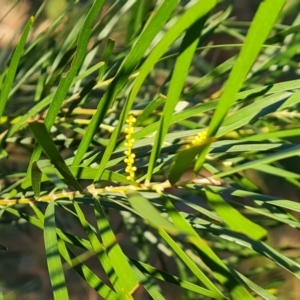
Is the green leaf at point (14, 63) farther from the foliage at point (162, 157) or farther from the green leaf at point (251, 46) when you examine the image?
the green leaf at point (251, 46)

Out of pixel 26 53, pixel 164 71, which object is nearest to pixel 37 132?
pixel 26 53

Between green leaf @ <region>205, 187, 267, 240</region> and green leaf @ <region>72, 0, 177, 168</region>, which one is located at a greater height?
green leaf @ <region>72, 0, 177, 168</region>

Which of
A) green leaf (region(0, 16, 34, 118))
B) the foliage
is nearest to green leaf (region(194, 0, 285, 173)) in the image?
the foliage

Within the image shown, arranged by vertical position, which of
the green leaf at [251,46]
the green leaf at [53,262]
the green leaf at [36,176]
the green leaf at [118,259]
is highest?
the green leaf at [251,46]

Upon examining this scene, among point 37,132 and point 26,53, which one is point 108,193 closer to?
point 37,132

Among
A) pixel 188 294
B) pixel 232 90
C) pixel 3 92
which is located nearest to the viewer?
pixel 232 90

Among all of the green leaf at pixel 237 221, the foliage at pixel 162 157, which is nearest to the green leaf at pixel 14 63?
the foliage at pixel 162 157

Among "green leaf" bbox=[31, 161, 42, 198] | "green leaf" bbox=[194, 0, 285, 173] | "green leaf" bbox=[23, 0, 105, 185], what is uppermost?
"green leaf" bbox=[194, 0, 285, 173]

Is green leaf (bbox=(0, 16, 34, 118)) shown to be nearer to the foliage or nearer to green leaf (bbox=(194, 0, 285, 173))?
the foliage
